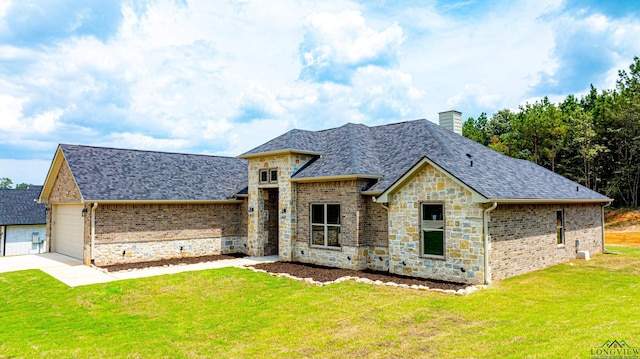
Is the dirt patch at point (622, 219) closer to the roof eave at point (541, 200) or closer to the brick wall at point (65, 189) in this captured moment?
the roof eave at point (541, 200)

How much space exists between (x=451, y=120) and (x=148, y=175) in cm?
1506

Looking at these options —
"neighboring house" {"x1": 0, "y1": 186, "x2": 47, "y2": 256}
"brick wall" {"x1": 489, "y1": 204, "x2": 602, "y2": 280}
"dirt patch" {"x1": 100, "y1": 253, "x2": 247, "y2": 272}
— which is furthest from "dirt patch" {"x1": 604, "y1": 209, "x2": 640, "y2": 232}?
"neighboring house" {"x1": 0, "y1": 186, "x2": 47, "y2": 256}

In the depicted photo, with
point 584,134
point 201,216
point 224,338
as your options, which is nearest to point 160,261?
point 201,216

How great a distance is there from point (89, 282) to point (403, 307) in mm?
10479

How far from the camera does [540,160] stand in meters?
44.8

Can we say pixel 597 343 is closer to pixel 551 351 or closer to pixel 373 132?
pixel 551 351

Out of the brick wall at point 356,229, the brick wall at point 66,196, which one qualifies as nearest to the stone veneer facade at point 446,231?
the brick wall at point 356,229

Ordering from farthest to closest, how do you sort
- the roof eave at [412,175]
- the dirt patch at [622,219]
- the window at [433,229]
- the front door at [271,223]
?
the dirt patch at [622,219]
the front door at [271,223]
the window at [433,229]
the roof eave at [412,175]

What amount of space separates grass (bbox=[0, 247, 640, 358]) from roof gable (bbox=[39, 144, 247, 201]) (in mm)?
4899

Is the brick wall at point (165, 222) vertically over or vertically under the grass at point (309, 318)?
over

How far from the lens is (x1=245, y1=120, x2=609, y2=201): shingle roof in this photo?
47.5 ft

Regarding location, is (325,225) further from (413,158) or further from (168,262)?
(168,262)

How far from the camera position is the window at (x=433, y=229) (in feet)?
44.1

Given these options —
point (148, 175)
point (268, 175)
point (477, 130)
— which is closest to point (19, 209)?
point (148, 175)
